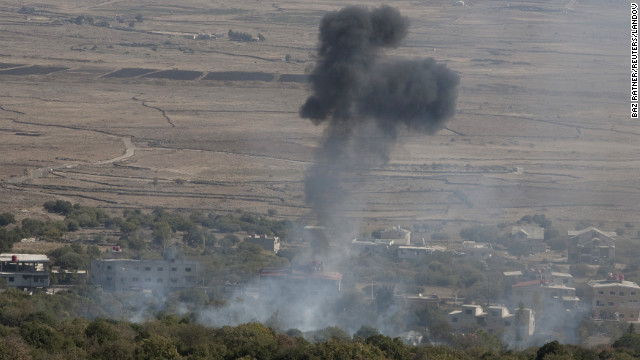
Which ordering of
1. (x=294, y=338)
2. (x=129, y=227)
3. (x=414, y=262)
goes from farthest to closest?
(x=129, y=227) < (x=414, y=262) < (x=294, y=338)

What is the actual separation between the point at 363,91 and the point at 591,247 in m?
20.4

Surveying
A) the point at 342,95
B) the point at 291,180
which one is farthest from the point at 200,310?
the point at 291,180

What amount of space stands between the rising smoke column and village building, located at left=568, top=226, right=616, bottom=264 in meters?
13.2

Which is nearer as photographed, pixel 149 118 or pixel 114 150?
pixel 114 150

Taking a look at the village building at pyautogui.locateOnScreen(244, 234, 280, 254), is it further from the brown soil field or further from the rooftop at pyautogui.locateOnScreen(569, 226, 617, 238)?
the rooftop at pyautogui.locateOnScreen(569, 226, 617, 238)

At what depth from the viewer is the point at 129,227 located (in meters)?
90.1

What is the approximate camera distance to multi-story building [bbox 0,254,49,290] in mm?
73494

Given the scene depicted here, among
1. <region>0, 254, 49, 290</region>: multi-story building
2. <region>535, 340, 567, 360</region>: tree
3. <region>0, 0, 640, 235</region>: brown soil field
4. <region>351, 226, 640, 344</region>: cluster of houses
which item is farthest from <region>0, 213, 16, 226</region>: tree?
<region>535, 340, 567, 360</region>: tree

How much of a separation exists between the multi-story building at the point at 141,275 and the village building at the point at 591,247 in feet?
81.4

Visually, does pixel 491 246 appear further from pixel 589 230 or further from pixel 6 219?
pixel 6 219

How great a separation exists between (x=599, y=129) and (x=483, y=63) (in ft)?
160

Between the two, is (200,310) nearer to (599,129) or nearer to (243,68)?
(599,129)

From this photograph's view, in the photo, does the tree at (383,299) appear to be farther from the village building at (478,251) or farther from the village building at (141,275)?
the village building at (478,251)

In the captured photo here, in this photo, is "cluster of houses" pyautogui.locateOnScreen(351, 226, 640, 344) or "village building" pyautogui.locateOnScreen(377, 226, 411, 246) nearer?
"cluster of houses" pyautogui.locateOnScreen(351, 226, 640, 344)
